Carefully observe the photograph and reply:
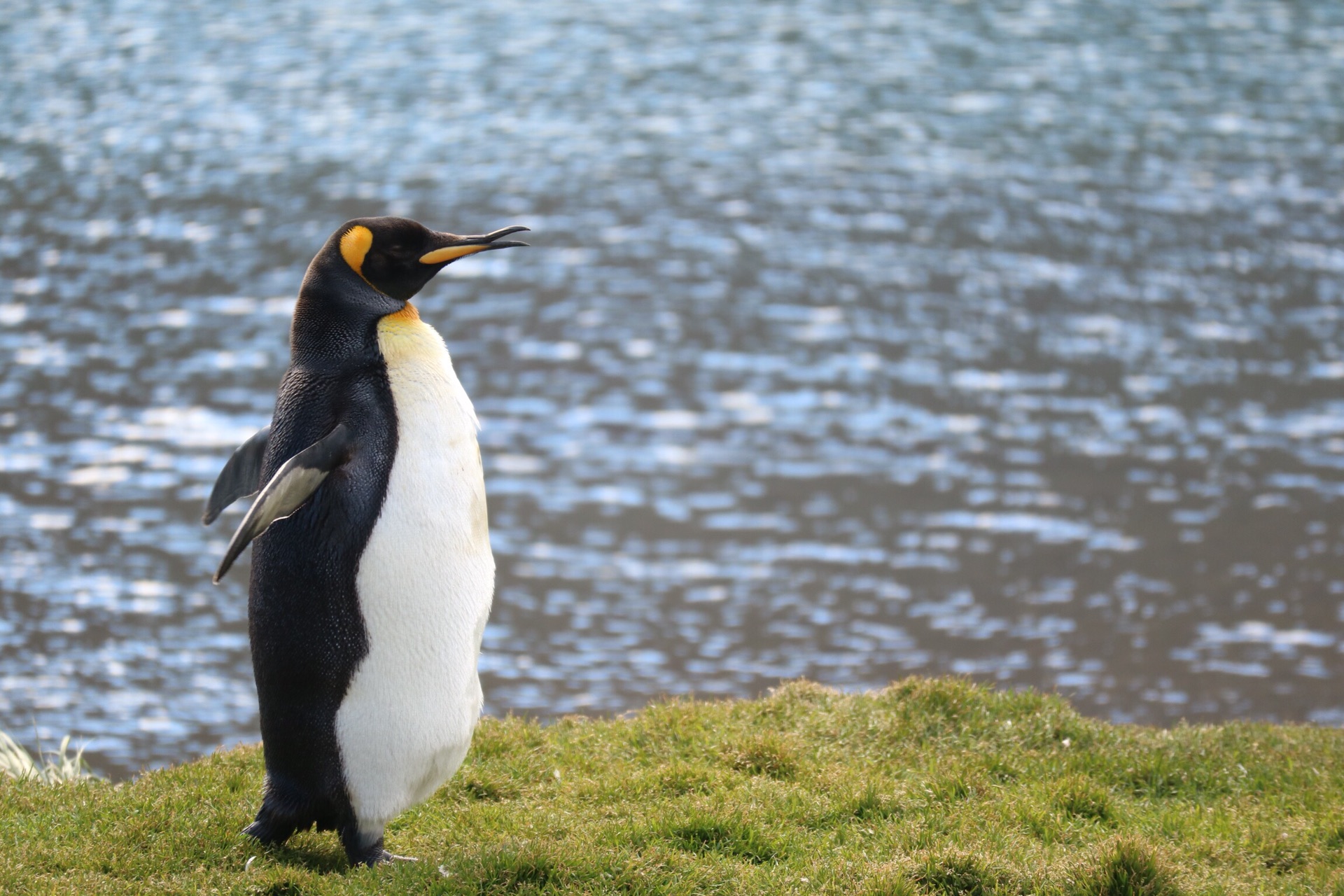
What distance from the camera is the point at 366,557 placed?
15.9 feet

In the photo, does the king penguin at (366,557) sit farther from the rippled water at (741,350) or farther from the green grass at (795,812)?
the rippled water at (741,350)

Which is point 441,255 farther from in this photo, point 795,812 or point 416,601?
point 795,812

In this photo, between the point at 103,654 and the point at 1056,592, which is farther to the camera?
the point at 1056,592

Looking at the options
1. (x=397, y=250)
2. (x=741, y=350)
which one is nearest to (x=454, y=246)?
(x=397, y=250)

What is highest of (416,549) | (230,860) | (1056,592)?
(416,549)

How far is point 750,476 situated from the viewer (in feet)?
40.0

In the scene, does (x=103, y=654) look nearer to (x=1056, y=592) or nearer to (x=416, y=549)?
(x=416, y=549)

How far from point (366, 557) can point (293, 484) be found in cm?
Answer: 35

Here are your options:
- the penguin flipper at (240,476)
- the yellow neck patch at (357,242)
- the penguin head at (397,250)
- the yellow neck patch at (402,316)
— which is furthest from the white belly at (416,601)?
the penguin flipper at (240,476)

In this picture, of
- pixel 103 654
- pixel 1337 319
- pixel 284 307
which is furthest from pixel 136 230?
pixel 1337 319

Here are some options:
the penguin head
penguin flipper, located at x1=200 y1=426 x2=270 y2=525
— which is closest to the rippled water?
penguin flipper, located at x1=200 y1=426 x2=270 y2=525

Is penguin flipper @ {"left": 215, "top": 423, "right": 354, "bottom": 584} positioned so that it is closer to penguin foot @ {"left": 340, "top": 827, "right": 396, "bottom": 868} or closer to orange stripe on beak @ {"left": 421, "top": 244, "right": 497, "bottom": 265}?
orange stripe on beak @ {"left": 421, "top": 244, "right": 497, "bottom": 265}

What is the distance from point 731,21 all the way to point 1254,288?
1305 centimetres

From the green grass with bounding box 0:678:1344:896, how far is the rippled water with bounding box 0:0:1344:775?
8.77 feet
